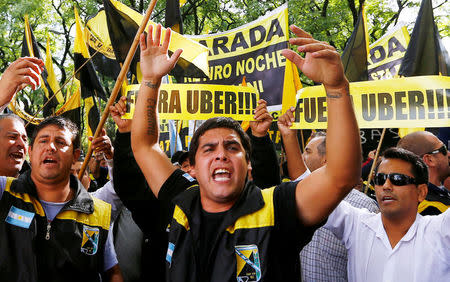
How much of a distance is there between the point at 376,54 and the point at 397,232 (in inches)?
179

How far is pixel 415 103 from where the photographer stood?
3840 mm

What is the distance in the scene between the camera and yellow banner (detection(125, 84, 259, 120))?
4.00 m

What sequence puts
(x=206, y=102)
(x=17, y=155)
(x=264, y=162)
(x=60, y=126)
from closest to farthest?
(x=60, y=126) → (x=264, y=162) → (x=17, y=155) → (x=206, y=102)

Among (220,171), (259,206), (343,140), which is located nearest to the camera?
(343,140)

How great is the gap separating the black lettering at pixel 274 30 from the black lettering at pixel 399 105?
6.32 feet

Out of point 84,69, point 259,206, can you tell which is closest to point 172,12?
point 84,69

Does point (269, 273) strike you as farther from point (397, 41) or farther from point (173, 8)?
Answer: point (397, 41)

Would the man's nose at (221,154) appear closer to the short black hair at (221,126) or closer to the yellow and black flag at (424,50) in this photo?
the short black hair at (221,126)

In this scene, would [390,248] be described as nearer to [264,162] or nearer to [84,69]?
[264,162]

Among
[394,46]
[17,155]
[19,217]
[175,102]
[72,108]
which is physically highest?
[394,46]

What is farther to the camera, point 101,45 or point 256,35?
point 101,45

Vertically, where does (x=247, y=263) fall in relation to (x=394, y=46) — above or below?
below

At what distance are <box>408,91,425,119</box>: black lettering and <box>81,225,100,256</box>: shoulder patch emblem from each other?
2862mm

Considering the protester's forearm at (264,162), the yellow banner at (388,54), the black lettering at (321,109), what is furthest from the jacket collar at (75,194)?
the yellow banner at (388,54)
